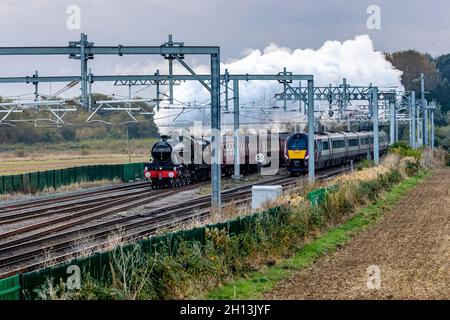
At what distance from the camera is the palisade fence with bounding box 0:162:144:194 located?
4953 centimetres

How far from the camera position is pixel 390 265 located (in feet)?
67.2

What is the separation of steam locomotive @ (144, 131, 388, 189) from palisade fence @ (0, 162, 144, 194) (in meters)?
2.04

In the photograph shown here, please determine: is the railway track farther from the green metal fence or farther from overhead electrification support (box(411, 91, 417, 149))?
overhead electrification support (box(411, 91, 417, 149))

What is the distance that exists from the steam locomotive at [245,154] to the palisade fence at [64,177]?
204 centimetres

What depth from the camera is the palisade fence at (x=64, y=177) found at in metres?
49.5

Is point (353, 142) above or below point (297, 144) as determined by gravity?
below

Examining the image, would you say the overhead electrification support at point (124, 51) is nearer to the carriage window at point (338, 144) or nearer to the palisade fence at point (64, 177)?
the palisade fence at point (64, 177)

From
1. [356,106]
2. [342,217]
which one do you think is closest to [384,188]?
[342,217]

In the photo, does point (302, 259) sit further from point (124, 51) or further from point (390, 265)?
point (124, 51)

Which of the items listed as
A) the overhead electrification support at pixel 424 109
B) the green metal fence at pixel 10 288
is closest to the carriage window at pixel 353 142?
the overhead electrification support at pixel 424 109

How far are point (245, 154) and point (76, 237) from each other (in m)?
33.4
